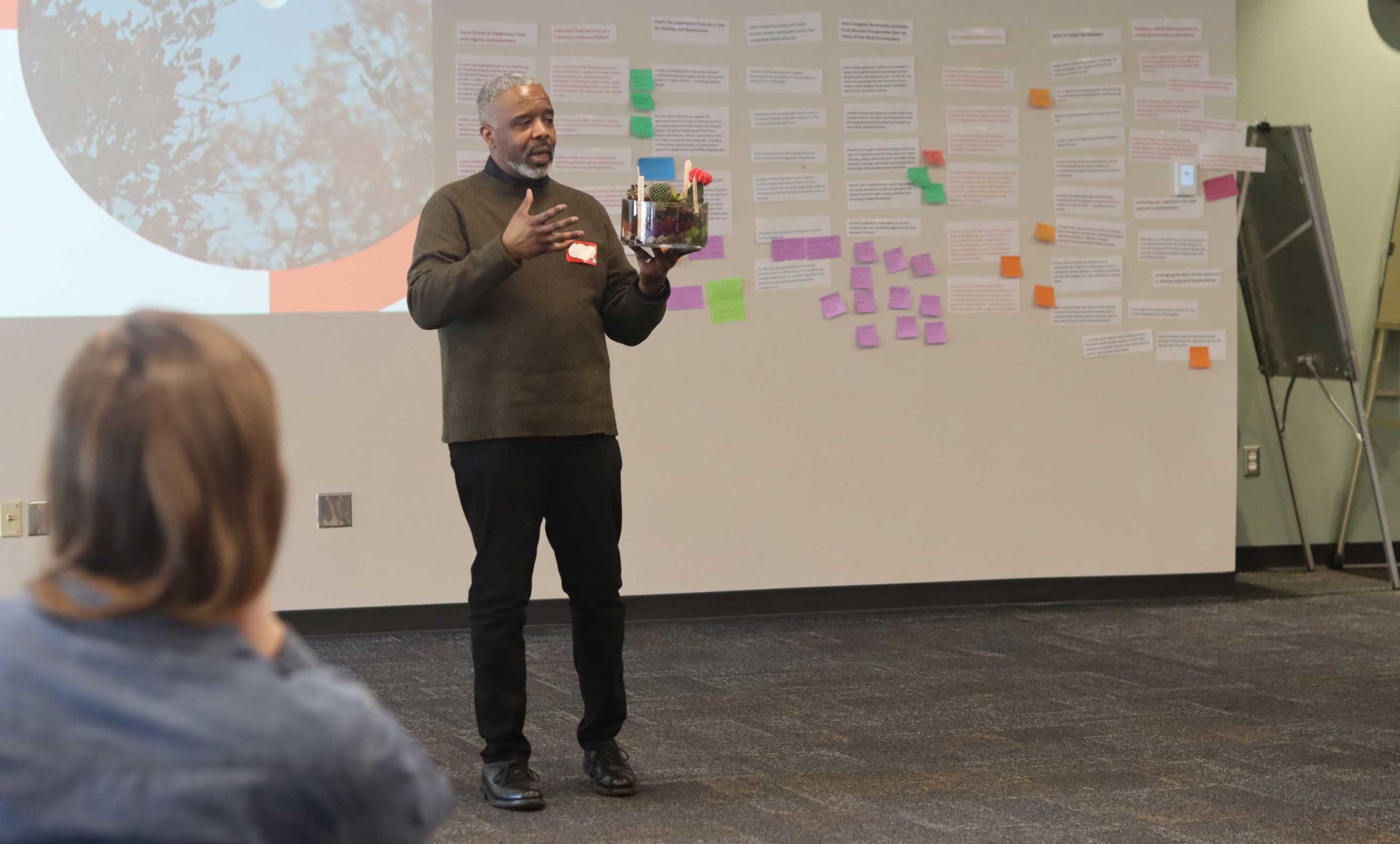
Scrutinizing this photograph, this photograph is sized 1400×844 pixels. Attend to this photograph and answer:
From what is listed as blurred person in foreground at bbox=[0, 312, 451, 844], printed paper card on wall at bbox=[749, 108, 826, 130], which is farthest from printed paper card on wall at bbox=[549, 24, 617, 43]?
blurred person in foreground at bbox=[0, 312, 451, 844]

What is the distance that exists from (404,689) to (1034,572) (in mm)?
2309

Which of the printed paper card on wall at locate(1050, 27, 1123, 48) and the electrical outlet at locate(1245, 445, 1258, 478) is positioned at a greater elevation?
the printed paper card on wall at locate(1050, 27, 1123, 48)

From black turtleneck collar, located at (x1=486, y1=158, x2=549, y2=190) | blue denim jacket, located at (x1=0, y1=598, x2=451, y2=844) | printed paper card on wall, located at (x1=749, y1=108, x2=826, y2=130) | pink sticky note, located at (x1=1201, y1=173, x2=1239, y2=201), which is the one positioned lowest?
blue denim jacket, located at (x1=0, y1=598, x2=451, y2=844)

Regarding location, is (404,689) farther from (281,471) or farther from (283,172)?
(281,471)

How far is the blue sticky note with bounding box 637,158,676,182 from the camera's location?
15.1 feet

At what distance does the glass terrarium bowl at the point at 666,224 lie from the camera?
2.57 metres

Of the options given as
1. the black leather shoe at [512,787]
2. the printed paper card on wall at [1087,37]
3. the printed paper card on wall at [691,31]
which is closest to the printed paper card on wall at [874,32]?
the printed paper card on wall at [691,31]

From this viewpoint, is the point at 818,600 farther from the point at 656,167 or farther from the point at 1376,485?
the point at 1376,485

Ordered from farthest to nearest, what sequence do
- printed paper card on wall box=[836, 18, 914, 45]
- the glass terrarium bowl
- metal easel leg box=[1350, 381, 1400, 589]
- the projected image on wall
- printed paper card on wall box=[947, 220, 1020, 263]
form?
metal easel leg box=[1350, 381, 1400, 589] → printed paper card on wall box=[947, 220, 1020, 263] → printed paper card on wall box=[836, 18, 914, 45] → the projected image on wall → the glass terrarium bowl

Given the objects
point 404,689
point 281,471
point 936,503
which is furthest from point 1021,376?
point 281,471

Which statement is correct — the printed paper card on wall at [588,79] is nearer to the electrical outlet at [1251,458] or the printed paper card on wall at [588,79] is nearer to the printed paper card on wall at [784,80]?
the printed paper card on wall at [784,80]

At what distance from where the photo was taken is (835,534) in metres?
4.84

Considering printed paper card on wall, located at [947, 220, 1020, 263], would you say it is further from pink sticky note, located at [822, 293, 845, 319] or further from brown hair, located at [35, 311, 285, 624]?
brown hair, located at [35, 311, 285, 624]

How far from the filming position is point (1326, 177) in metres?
5.75
